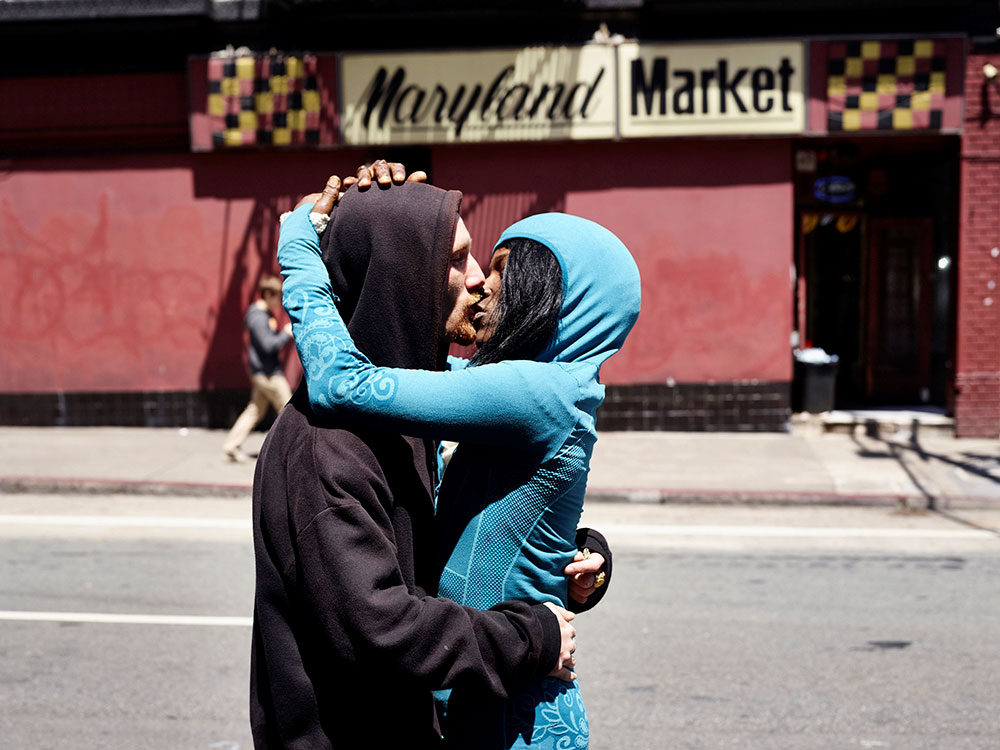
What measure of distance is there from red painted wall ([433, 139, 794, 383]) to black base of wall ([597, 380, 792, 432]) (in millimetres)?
138

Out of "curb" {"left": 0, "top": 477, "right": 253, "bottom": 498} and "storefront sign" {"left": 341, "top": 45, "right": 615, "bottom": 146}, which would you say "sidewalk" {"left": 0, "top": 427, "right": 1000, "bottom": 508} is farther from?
"storefront sign" {"left": 341, "top": 45, "right": 615, "bottom": 146}

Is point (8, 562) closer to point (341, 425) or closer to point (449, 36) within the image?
point (341, 425)

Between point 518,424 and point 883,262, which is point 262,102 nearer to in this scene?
point 883,262

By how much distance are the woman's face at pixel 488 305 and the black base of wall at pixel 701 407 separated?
36.1 ft

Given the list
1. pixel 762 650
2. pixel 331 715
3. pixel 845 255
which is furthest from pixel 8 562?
pixel 845 255

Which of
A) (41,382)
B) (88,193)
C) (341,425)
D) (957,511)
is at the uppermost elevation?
(88,193)

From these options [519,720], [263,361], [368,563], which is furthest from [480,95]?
[368,563]

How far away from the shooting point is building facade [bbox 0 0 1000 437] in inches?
493

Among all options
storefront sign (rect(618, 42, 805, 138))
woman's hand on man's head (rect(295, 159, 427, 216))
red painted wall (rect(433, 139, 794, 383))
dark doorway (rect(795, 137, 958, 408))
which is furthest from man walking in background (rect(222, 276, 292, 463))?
woman's hand on man's head (rect(295, 159, 427, 216))

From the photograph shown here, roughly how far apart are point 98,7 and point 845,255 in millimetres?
10635

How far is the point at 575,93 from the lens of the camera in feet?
Answer: 41.5

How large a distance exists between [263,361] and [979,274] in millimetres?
8605

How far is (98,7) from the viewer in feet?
42.5

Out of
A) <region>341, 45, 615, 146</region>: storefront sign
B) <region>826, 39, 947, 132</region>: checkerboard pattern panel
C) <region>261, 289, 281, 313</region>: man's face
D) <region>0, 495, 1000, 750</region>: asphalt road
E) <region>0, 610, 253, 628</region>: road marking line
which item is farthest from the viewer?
<region>341, 45, 615, 146</region>: storefront sign
